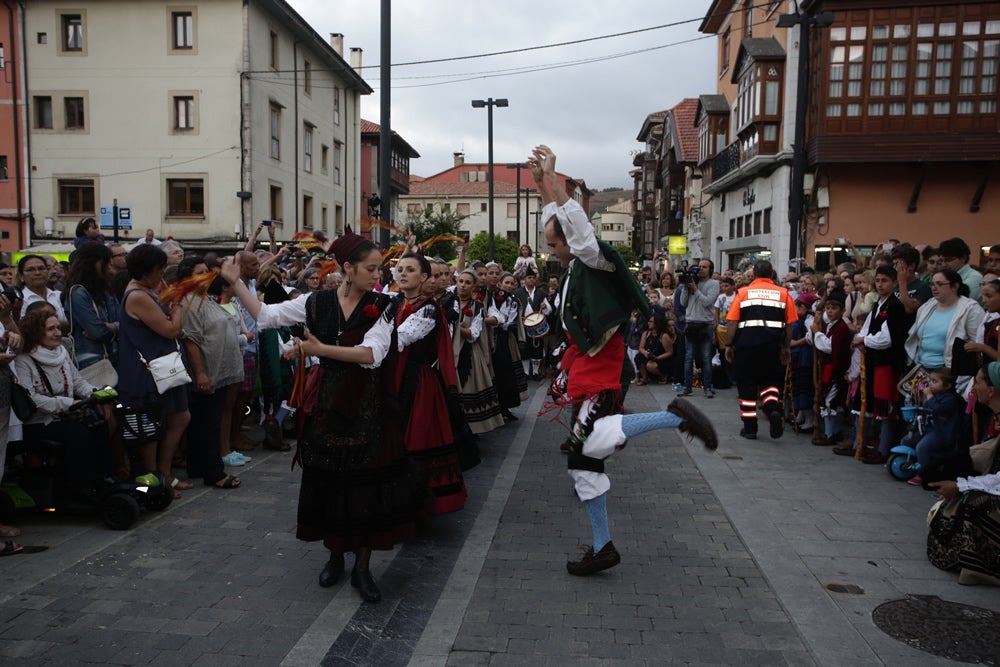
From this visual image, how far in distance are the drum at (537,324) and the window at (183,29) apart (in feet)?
70.7

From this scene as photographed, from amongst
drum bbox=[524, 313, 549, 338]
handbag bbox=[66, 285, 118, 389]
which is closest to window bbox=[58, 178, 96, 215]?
drum bbox=[524, 313, 549, 338]

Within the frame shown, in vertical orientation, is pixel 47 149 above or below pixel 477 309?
above

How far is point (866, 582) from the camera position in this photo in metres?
4.34

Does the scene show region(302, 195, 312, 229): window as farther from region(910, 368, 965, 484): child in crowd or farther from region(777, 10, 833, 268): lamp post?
region(910, 368, 965, 484): child in crowd

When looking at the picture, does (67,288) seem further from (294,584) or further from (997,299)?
(997,299)

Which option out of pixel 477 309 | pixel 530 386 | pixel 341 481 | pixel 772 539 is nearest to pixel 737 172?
pixel 530 386

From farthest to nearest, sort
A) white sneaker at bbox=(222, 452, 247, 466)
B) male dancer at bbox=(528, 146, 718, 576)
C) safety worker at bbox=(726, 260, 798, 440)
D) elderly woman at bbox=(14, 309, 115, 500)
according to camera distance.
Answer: safety worker at bbox=(726, 260, 798, 440) → white sneaker at bbox=(222, 452, 247, 466) → elderly woman at bbox=(14, 309, 115, 500) → male dancer at bbox=(528, 146, 718, 576)

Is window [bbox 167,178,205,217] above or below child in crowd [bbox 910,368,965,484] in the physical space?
above

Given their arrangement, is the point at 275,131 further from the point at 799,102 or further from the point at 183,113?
the point at 799,102

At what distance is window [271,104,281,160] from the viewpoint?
2844 cm

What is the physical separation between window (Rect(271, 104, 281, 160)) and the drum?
68.9 feet

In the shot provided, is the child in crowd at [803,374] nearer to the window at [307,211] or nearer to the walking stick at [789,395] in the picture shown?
the walking stick at [789,395]

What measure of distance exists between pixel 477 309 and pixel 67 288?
3.69 metres

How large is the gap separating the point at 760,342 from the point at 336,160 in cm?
3101
